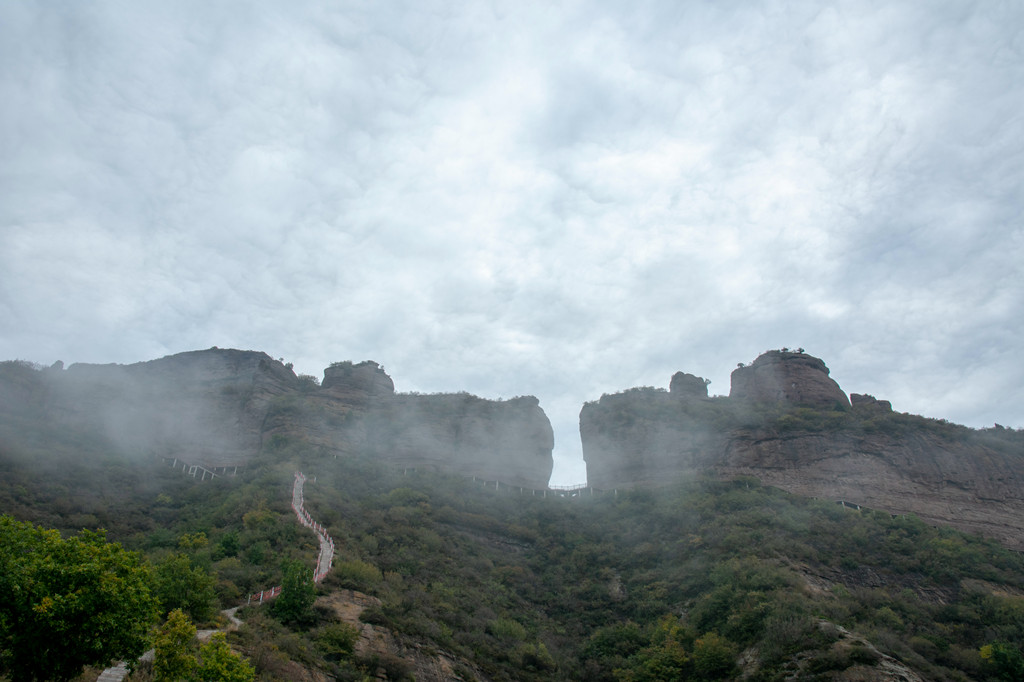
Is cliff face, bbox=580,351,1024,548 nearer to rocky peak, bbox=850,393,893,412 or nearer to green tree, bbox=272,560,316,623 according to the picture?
rocky peak, bbox=850,393,893,412

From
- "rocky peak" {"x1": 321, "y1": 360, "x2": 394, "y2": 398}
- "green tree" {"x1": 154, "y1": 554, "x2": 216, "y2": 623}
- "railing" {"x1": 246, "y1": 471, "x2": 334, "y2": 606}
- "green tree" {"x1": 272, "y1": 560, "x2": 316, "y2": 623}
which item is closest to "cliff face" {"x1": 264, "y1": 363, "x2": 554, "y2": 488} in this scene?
"rocky peak" {"x1": 321, "y1": 360, "x2": 394, "y2": 398}

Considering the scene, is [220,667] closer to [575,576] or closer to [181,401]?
[575,576]

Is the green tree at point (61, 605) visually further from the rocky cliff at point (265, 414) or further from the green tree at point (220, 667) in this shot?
the rocky cliff at point (265, 414)

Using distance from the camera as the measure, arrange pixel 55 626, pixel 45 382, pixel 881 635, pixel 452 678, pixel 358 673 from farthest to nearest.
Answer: pixel 45 382 < pixel 881 635 < pixel 452 678 < pixel 358 673 < pixel 55 626

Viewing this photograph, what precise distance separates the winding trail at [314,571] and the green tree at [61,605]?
1.82 m

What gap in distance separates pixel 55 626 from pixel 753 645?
1967 centimetres

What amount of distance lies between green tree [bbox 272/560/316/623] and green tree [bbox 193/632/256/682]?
8.47 metres

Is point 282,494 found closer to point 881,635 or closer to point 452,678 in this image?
point 452,678

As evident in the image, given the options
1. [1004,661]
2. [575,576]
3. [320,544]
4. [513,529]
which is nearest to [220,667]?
[320,544]

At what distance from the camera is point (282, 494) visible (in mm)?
34875

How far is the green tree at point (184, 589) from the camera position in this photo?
15.5m

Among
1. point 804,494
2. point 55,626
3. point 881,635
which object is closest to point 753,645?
point 881,635

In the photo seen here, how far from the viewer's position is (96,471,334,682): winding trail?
488 inches

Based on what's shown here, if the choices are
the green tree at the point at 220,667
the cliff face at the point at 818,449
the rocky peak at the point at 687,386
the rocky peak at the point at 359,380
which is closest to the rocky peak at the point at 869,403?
the cliff face at the point at 818,449
